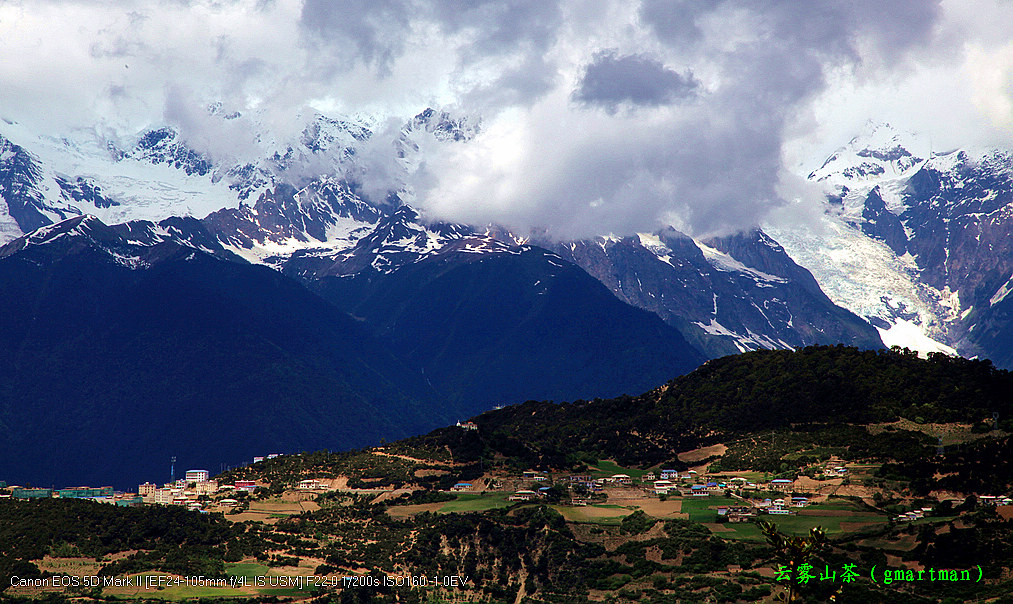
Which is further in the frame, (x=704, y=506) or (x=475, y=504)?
(x=475, y=504)

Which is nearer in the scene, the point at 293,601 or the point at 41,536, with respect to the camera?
the point at 293,601

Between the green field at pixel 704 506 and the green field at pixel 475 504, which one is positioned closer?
the green field at pixel 704 506

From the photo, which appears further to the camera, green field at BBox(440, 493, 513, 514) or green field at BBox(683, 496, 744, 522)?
green field at BBox(440, 493, 513, 514)

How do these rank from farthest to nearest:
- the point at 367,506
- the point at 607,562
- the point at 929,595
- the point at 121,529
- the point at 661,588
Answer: the point at 367,506 → the point at 121,529 → the point at 607,562 → the point at 661,588 → the point at 929,595

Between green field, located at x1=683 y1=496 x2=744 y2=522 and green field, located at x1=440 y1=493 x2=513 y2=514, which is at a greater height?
green field, located at x1=440 y1=493 x2=513 y2=514

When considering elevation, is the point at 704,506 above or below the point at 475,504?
below

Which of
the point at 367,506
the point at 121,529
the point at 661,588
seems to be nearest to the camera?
the point at 661,588

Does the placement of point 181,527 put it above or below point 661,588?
above

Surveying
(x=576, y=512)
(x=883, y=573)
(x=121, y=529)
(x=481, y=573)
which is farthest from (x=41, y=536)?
(x=883, y=573)

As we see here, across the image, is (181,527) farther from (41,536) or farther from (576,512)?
(576,512)

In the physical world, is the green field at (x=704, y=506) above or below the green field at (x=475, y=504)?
below
